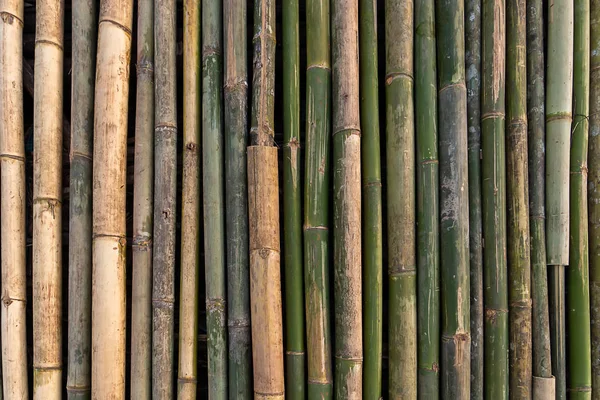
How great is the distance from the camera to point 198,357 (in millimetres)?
1250

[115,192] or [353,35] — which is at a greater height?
[353,35]

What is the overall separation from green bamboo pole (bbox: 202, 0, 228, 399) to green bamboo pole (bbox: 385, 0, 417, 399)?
0.42 m

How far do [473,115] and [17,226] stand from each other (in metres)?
1.21

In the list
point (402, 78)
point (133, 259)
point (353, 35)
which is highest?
point (353, 35)

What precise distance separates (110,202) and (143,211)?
0.08 m

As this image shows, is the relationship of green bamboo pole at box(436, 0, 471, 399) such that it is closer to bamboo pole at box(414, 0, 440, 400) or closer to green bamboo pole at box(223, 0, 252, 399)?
bamboo pole at box(414, 0, 440, 400)

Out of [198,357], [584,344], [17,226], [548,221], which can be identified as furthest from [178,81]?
[584,344]

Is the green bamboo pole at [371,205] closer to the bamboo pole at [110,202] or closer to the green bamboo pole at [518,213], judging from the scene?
the green bamboo pole at [518,213]

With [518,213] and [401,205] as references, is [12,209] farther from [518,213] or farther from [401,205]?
[518,213]

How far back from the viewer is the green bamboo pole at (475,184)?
1129 millimetres

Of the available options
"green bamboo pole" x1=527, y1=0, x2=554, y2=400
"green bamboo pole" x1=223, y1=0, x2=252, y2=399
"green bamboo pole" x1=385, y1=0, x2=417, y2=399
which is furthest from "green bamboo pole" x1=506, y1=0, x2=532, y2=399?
"green bamboo pole" x1=223, y1=0, x2=252, y2=399

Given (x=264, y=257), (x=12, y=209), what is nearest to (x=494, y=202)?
(x=264, y=257)

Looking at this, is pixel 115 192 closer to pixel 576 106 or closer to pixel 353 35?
pixel 353 35

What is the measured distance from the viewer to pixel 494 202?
1136 mm
